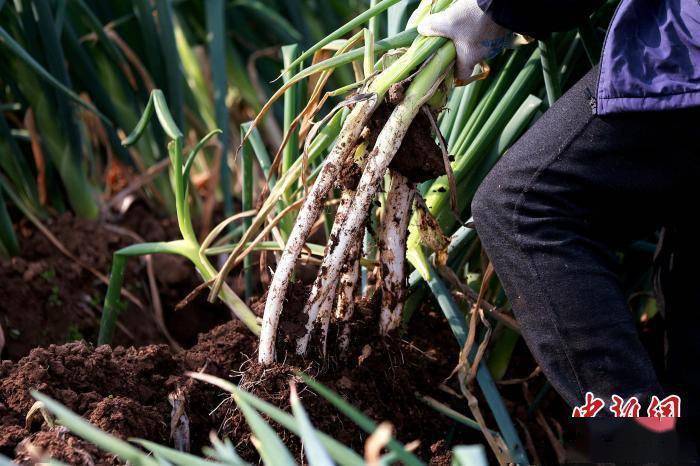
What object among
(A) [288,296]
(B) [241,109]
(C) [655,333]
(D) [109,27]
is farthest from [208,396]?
(B) [241,109]

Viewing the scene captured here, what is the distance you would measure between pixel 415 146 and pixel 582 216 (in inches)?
10.3

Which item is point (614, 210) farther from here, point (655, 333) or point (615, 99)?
point (655, 333)

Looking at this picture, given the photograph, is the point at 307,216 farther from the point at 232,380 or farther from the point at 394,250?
the point at 232,380

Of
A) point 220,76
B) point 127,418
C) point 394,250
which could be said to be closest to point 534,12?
point 394,250

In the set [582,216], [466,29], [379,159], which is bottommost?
[582,216]

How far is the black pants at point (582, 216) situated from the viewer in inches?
43.5

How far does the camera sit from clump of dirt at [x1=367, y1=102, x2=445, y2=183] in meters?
1.26

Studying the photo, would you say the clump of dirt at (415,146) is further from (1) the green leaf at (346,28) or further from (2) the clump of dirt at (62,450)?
(2) the clump of dirt at (62,450)

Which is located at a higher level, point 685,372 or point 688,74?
point 688,74

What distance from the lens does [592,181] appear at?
112 centimetres

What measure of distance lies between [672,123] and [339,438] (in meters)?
0.62

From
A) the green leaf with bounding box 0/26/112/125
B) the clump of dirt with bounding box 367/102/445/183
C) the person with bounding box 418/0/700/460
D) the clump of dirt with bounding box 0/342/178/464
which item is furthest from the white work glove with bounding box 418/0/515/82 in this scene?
the green leaf with bounding box 0/26/112/125

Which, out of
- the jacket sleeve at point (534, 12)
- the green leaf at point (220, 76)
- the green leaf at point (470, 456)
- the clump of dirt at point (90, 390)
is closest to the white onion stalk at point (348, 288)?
the clump of dirt at point (90, 390)

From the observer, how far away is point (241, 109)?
2619mm
